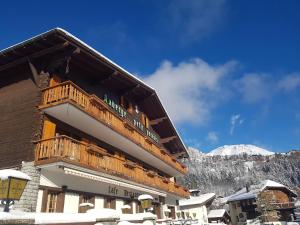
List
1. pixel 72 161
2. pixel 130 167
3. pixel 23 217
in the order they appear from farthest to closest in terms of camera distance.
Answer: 1. pixel 130 167
2. pixel 72 161
3. pixel 23 217

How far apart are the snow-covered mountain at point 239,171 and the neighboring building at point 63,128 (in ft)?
352

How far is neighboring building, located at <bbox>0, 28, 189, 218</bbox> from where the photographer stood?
11.7 m

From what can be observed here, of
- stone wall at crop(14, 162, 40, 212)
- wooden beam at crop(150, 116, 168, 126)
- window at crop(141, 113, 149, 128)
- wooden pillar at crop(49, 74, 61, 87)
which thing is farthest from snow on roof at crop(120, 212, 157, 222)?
wooden beam at crop(150, 116, 168, 126)

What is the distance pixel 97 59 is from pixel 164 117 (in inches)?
525

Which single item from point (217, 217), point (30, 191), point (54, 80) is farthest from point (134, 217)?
point (217, 217)

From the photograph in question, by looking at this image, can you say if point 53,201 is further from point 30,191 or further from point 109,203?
point 109,203

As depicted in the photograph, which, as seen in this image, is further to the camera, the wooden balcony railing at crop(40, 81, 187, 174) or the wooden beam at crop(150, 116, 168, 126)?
the wooden beam at crop(150, 116, 168, 126)

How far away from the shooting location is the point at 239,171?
14488 cm

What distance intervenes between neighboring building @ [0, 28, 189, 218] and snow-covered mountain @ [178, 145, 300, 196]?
107199 millimetres

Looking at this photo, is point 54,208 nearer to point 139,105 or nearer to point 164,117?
point 139,105

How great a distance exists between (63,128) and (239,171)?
143 meters

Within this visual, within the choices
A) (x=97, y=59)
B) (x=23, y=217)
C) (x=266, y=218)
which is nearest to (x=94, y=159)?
(x=97, y=59)

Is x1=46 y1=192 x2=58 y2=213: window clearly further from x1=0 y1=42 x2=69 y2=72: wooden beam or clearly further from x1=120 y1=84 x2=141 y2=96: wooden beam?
x1=120 y1=84 x2=141 y2=96: wooden beam

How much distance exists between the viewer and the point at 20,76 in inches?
576
